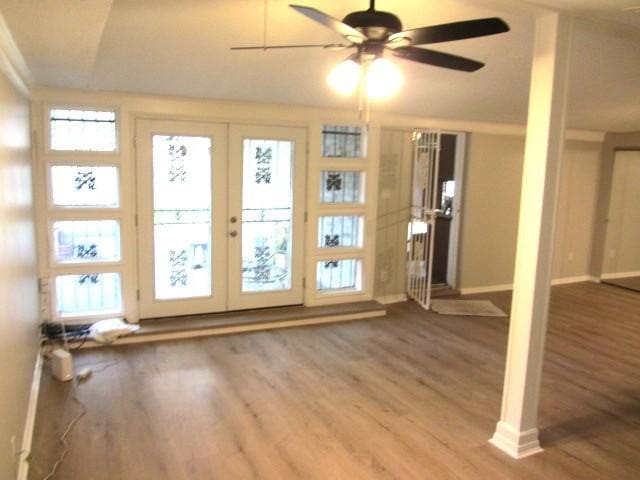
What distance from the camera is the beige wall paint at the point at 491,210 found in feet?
19.5

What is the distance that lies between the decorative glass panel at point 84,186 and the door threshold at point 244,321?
122 cm

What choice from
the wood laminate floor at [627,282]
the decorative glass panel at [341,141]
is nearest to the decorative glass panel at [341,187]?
the decorative glass panel at [341,141]

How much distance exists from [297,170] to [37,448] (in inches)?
134

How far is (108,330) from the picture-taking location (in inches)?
170

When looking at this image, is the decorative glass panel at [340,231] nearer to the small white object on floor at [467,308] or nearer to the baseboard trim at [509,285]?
the small white object on floor at [467,308]

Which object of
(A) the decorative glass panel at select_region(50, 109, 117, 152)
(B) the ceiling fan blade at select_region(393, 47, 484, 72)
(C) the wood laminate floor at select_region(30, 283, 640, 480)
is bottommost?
(C) the wood laminate floor at select_region(30, 283, 640, 480)

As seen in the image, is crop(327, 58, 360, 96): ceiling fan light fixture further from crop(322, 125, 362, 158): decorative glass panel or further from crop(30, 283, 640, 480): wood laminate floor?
crop(322, 125, 362, 158): decorative glass panel

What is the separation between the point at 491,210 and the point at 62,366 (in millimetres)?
5323

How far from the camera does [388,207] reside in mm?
5934

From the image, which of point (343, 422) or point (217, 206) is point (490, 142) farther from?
point (343, 422)

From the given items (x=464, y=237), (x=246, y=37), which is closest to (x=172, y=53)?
(x=246, y=37)

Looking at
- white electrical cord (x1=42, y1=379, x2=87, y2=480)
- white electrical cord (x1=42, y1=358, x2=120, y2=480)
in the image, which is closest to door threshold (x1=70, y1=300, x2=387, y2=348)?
white electrical cord (x1=42, y1=358, x2=120, y2=480)

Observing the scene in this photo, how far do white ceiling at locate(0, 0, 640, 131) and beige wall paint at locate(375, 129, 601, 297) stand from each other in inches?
31.7

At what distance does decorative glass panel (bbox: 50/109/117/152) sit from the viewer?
4.31 meters
